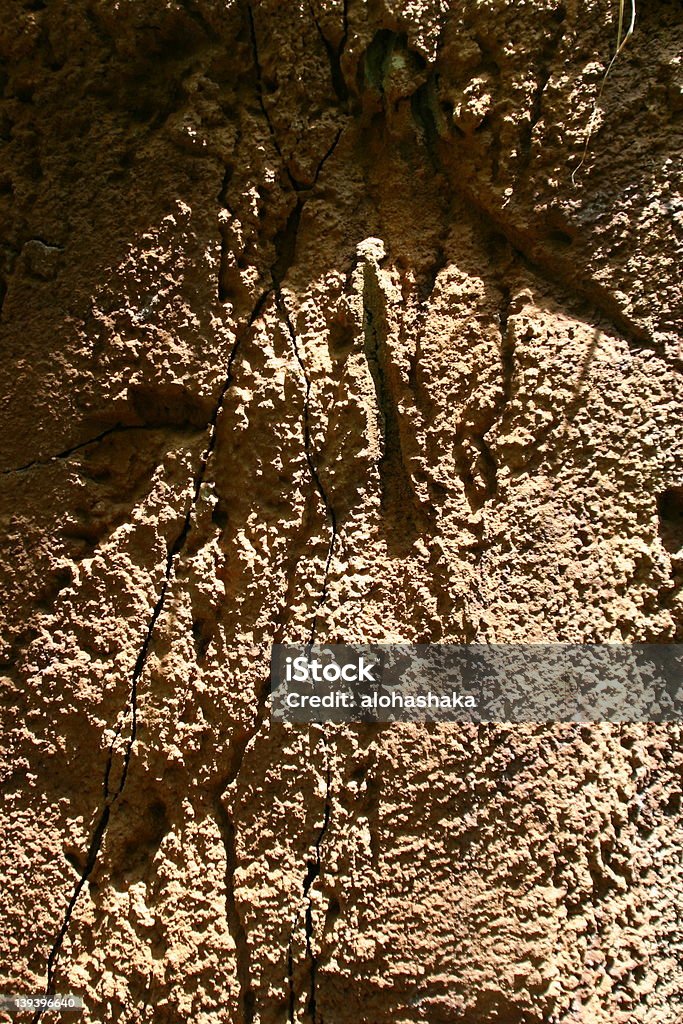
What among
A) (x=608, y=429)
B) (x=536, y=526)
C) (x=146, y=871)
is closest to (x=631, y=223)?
(x=608, y=429)

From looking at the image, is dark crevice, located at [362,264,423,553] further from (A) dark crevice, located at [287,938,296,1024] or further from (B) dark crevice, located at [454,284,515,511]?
(A) dark crevice, located at [287,938,296,1024]

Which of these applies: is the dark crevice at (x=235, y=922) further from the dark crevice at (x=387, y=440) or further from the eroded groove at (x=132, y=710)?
the dark crevice at (x=387, y=440)

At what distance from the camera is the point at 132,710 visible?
4.71ft

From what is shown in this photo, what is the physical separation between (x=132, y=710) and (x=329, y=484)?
51cm

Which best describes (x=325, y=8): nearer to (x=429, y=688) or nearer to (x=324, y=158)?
(x=324, y=158)

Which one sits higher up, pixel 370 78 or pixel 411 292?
pixel 370 78

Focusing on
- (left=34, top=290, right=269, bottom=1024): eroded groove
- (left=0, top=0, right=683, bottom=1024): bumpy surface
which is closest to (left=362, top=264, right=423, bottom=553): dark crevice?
(left=0, top=0, right=683, bottom=1024): bumpy surface

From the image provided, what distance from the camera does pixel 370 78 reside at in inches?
61.5

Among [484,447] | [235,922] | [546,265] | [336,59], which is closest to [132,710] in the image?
[235,922]

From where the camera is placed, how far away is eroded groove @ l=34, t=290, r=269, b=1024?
138 cm

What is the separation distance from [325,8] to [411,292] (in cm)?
56

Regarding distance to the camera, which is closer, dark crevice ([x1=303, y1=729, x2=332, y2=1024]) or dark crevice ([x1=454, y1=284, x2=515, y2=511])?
dark crevice ([x1=303, y1=729, x2=332, y2=1024])

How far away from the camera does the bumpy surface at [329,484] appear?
52.4 inches

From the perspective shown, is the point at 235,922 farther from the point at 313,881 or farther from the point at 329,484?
the point at 329,484
